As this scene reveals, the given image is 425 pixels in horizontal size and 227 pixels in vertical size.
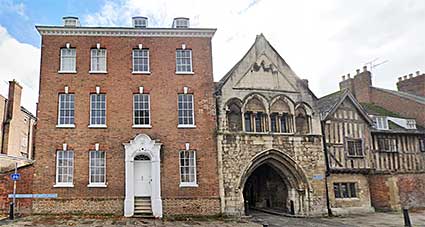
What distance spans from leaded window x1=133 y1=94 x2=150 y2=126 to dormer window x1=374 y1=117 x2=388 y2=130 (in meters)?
16.3

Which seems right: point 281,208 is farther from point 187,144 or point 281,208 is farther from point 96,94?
point 96,94

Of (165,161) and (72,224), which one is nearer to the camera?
(72,224)

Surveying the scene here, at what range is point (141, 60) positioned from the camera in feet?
69.4

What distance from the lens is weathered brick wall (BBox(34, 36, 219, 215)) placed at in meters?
19.4

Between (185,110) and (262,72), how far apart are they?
17.4 feet

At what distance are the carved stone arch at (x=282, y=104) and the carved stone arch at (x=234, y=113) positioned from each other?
2.20 metres

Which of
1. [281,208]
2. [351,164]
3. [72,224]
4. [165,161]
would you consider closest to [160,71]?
[165,161]

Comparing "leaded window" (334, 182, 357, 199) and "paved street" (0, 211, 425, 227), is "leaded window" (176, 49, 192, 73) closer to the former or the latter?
"paved street" (0, 211, 425, 227)

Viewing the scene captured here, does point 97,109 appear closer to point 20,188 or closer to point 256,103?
point 20,188

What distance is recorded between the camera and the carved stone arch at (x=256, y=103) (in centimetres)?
2158

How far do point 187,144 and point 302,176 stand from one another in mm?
7159

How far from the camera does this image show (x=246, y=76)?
71.6 ft

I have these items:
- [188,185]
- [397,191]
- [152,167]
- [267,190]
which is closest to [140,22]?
[152,167]

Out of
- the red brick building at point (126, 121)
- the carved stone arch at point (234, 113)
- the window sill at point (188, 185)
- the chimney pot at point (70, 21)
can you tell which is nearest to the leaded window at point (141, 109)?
the red brick building at point (126, 121)
